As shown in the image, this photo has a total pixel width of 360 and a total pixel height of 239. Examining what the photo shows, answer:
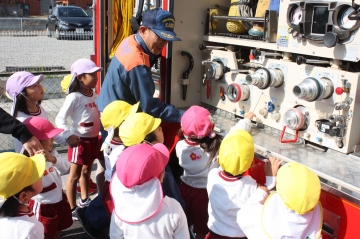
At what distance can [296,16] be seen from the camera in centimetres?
249

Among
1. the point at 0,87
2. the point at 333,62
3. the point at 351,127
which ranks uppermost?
the point at 333,62

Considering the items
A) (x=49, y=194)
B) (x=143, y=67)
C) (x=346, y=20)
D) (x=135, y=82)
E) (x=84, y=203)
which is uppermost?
(x=346, y=20)

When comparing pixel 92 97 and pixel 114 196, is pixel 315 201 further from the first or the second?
pixel 92 97

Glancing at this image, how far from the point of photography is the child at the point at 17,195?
72.2 inches

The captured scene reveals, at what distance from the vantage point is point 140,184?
1.85m

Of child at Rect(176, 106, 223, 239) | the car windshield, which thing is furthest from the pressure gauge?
the car windshield

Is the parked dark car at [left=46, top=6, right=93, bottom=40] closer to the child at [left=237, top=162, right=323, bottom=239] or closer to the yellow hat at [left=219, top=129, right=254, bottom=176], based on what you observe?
the yellow hat at [left=219, top=129, right=254, bottom=176]

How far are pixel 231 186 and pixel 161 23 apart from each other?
1.21 meters

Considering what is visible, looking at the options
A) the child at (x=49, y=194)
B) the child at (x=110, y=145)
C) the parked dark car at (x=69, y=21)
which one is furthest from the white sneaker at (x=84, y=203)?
the parked dark car at (x=69, y=21)

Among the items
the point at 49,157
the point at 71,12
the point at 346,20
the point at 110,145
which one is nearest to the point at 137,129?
the point at 110,145

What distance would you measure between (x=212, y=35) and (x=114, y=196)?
1802 mm

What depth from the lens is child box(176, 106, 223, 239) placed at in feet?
8.48

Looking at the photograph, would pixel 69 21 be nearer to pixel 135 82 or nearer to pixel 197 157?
pixel 135 82

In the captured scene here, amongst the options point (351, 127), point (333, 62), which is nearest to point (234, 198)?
point (351, 127)
